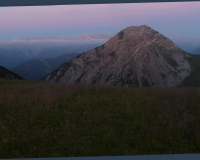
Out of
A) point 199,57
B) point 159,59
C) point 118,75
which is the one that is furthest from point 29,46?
point 199,57

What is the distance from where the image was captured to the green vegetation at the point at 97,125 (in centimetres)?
511

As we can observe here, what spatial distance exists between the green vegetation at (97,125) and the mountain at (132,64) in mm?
34294

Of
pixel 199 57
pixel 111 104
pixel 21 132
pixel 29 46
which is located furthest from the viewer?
pixel 199 57

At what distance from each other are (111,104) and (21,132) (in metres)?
2.86

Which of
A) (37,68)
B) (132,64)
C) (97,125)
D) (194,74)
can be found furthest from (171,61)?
(97,125)

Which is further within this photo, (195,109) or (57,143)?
(195,109)

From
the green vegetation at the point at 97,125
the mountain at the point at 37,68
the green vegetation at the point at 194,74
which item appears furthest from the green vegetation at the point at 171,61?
the green vegetation at the point at 97,125

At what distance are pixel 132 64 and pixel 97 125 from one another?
41.2m

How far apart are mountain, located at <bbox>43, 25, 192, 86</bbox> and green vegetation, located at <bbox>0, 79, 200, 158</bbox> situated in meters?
34.3

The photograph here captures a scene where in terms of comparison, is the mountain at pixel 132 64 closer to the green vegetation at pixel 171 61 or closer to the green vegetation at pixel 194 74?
the green vegetation at pixel 171 61

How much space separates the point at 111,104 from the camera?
730 cm

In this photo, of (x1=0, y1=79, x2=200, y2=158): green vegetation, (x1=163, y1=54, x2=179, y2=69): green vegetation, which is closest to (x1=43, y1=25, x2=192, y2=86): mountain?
(x1=163, y1=54, x2=179, y2=69): green vegetation

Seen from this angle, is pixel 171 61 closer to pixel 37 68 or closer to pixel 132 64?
pixel 132 64

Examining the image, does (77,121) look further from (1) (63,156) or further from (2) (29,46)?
(2) (29,46)
